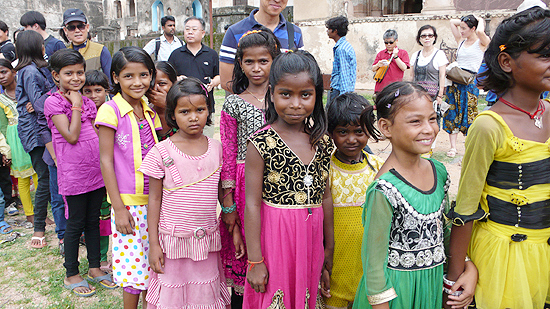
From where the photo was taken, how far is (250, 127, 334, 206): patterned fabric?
1.80 metres

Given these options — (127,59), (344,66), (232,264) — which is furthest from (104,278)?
(344,66)

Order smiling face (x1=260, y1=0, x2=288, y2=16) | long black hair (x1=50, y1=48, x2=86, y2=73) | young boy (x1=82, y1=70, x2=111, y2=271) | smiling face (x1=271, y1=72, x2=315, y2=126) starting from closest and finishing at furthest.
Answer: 1. smiling face (x1=271, y1=72, x2=315, y2=126)
2. smiling face (x1=260, y1=0, x2=288, y2=16)
3. long black hair (x1=50, y1=48, x2=86, y2=73)
4. young boy (x1=82, y1=70, x2=111, y2=271)

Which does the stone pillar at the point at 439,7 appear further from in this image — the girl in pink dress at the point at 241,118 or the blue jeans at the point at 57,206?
the blue jeans at the point at 57,206

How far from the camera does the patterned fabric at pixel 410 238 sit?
1.60 m

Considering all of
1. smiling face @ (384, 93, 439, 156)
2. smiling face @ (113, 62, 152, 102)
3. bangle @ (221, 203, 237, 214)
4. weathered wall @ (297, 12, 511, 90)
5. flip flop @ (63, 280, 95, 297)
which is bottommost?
flip flop @ (63, 280, 95, 297)

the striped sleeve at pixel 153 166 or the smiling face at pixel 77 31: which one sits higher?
the smiling face at pixel 77 31

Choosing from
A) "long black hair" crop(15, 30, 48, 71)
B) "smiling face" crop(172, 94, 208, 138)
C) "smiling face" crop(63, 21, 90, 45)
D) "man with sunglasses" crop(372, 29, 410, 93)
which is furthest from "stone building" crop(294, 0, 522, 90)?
"smiling face" crop(172, 94, 208, 138)

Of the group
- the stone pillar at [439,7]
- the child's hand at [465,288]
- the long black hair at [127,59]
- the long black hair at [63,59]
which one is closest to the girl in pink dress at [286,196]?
the child's hand at [465,288]

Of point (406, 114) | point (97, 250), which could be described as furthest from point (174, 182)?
point (97, 250)

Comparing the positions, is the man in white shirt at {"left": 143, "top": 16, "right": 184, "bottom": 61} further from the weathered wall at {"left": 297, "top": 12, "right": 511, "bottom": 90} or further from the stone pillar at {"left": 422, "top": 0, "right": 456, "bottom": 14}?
the stone pillar at {"left": 422, "top": 0, "right": 456, "bottom": 14}

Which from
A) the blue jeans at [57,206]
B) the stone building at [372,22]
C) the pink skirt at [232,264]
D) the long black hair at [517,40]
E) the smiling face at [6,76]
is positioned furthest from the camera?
the stone building at [372,22]

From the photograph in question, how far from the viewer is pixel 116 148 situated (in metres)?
2.28

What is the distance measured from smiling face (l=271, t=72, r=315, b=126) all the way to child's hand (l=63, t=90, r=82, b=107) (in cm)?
184

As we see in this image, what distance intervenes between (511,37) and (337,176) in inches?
40.0
